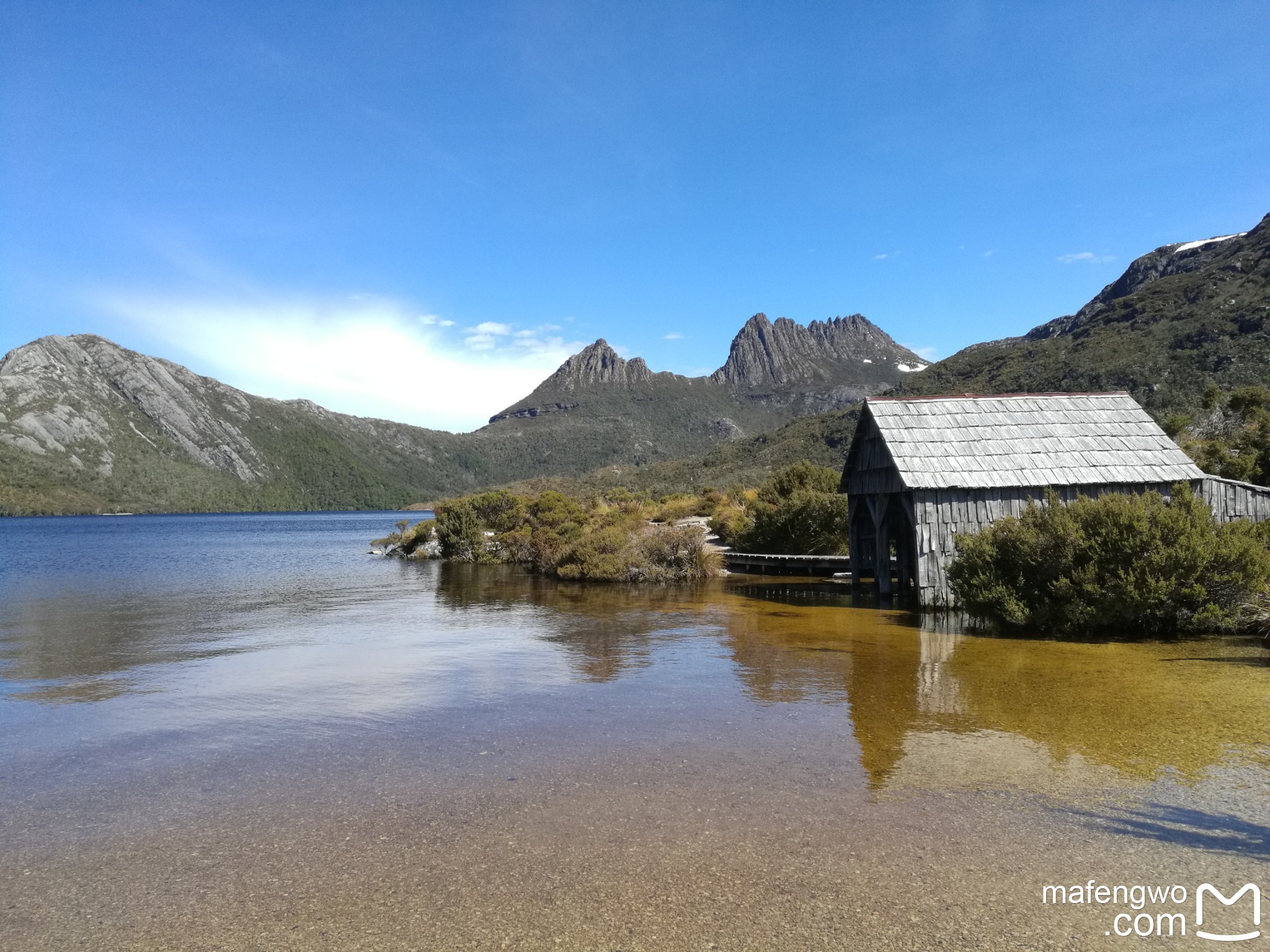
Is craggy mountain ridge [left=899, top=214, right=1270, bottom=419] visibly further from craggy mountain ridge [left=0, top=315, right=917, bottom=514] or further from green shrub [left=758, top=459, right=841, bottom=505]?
craggy mountain ridge [left=0, top=315, right=917, bottom=514]

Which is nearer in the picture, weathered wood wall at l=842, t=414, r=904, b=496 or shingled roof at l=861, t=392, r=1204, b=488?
shingled roof at l=861, t=392, r=1204, b=488

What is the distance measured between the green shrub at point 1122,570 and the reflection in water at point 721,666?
0.64m

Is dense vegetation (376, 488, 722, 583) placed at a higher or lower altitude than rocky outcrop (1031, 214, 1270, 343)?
lower

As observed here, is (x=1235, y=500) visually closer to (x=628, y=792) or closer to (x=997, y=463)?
(x=997, y=463)

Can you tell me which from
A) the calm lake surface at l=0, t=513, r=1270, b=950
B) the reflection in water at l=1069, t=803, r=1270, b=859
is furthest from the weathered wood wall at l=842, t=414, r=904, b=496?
the reflection in water at l=1069, t=803, r=1270, b=859

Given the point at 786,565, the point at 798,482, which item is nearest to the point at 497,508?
the point at 798,482

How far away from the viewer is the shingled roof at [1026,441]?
17594mm

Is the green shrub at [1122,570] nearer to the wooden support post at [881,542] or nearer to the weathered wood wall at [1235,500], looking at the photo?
the weathered wood wall at [1235,500]

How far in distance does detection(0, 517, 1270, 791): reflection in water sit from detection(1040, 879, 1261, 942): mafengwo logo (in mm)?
1795

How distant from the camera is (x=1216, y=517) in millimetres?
17016

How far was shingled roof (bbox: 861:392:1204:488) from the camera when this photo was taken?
17.6m

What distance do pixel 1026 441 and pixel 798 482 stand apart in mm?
15929

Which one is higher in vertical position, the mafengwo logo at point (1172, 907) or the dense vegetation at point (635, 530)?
the dense vegetation at point (635, 530)

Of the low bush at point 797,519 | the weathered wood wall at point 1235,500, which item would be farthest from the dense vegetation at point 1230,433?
the low bush at point 797,519
